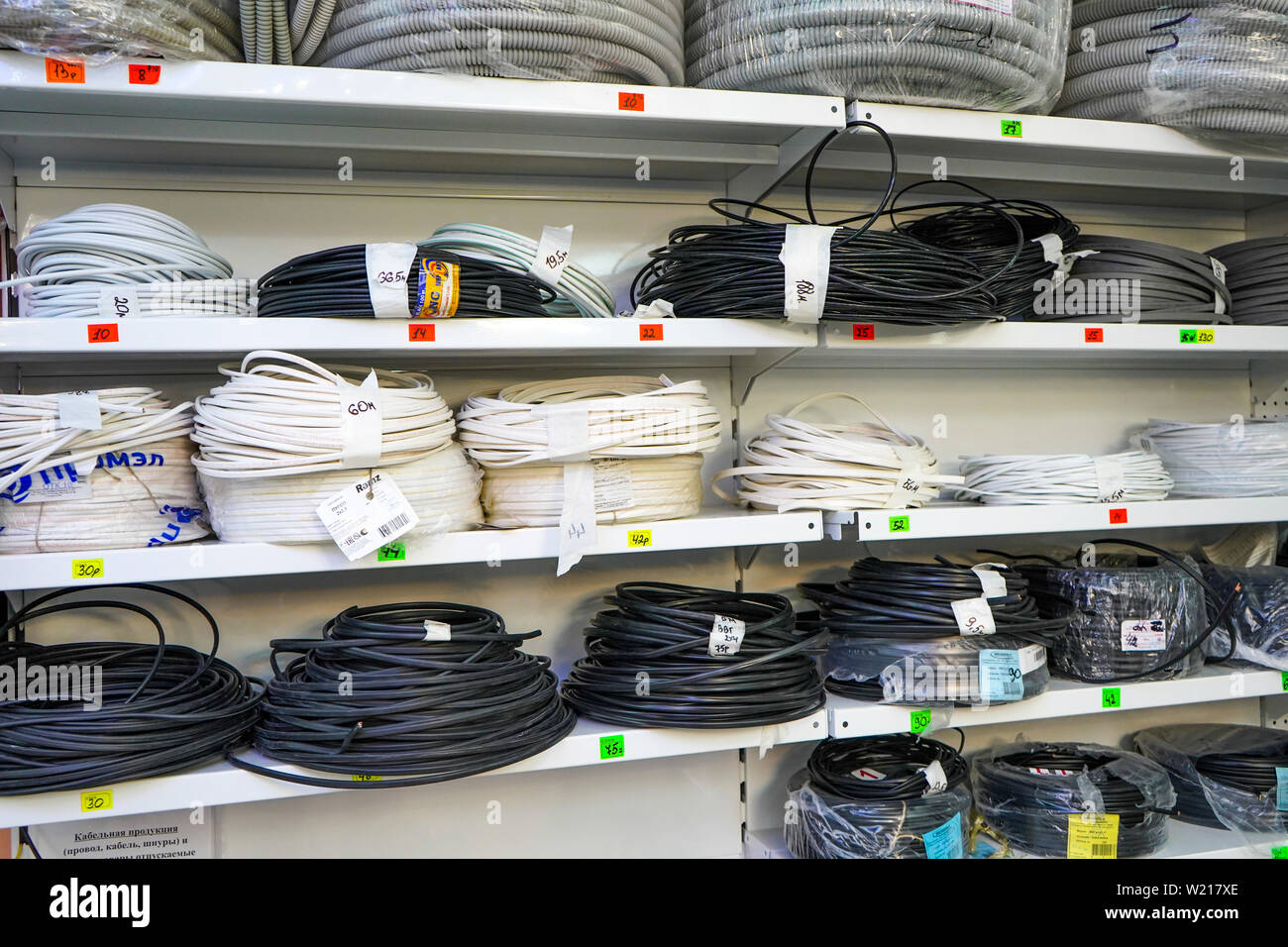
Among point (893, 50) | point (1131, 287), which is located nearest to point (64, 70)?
point (893, 50)

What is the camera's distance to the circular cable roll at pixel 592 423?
4.59 feet

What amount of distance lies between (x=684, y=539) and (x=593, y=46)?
2.62ft

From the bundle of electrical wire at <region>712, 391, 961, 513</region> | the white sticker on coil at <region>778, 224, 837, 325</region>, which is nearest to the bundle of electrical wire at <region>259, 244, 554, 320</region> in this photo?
the white sticker on coil at <region>778, 224, 837, 325</region>

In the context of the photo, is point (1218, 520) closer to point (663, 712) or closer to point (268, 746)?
point (663, 712)

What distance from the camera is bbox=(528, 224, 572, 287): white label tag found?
4.79 feet

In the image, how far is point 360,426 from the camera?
4.18 feet

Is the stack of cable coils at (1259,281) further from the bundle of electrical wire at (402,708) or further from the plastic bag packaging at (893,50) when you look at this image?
the bundle of electrical wire at (402,708)

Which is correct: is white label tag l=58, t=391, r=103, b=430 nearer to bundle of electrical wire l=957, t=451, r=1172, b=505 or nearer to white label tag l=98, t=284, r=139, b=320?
white label tag l=98, t=284, r=139, b=320

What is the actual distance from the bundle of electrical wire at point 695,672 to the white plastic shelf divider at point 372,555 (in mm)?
141

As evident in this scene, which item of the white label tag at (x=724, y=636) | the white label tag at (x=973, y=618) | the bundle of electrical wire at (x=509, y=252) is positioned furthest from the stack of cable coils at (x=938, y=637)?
the bundle of electrical wire at (x=509, y=252)

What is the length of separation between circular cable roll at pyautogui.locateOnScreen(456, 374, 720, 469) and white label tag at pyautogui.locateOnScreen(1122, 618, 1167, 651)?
91cm

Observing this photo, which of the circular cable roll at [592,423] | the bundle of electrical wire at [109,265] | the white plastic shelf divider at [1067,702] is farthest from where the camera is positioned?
the white plastic shelf divider at [1067,702]

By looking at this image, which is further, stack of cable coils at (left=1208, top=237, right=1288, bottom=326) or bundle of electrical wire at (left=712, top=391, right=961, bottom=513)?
stack of cable coils at (left=1208, top=237, right=1288, bottom=326)

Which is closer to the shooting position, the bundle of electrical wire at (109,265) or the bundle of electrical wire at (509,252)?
the bundle of electrical wire at (109,265)
